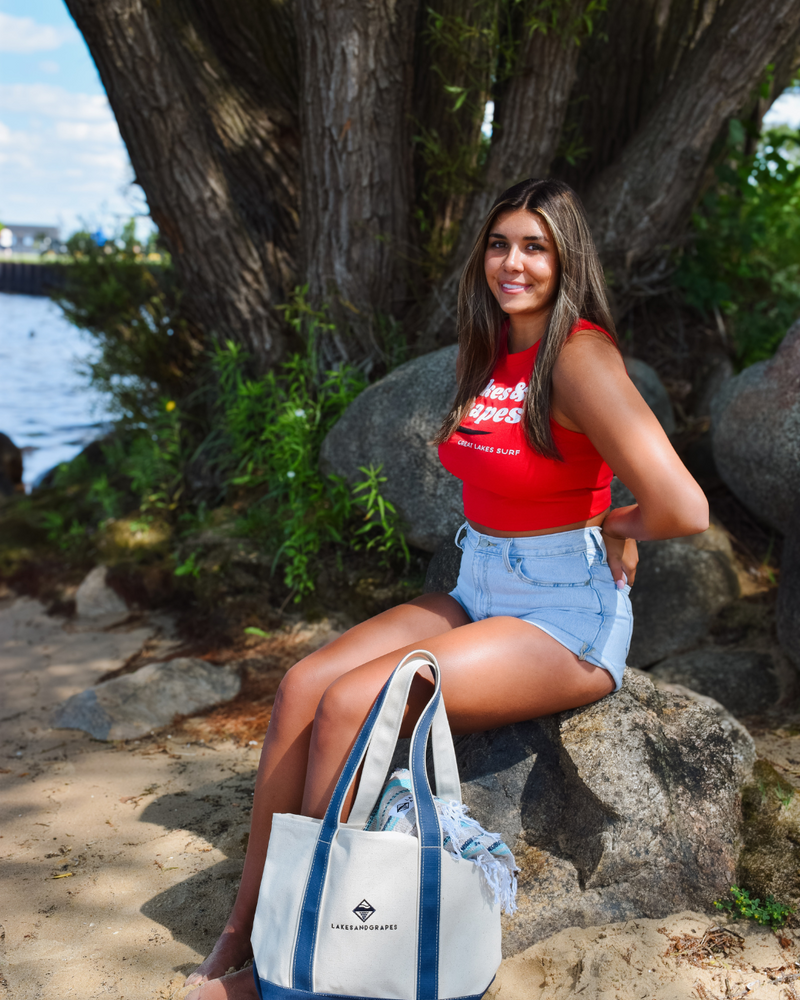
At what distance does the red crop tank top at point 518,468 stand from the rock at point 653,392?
2318mm

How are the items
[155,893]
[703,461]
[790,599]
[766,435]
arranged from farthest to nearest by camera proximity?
[703,461] → [766,435] → [790,599] → [155,893]

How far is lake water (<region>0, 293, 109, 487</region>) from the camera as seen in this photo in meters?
8.87

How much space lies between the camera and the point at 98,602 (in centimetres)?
475

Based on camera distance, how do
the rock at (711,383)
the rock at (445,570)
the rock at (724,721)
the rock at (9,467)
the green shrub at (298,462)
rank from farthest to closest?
the rock at (9,467) < the rock at (711,383) < the green shrub at (298,462) < the rock at (445,570) < the rock at (724,721)

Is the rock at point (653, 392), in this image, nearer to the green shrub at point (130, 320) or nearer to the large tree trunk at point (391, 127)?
the large tree trunk at point (391, 127)

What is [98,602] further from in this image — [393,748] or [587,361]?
[587,361]

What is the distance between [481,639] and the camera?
1.98 metres

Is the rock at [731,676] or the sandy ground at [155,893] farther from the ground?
the rock at [731,676]

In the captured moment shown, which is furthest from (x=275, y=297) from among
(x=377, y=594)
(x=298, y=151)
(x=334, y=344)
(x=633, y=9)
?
(x=633, y=9)

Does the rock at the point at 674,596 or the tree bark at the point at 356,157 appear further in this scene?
the tree bark at the point at 356,157

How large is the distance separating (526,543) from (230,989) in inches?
50.9

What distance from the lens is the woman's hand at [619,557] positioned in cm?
213

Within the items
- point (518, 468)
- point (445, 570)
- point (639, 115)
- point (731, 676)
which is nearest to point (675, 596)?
point (731, 676)

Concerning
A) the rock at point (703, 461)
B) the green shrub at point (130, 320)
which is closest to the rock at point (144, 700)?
the green shrub at point (130, 320)
